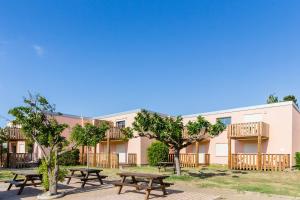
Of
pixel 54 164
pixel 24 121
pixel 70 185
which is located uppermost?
pixel 24 121

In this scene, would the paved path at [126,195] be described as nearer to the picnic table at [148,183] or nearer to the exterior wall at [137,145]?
the picnic table at [148,183]

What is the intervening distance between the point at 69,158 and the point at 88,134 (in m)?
16.1

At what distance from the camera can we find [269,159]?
22.3 m

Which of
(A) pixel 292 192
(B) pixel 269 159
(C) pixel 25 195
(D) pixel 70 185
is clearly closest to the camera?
(C) pixel 25 195

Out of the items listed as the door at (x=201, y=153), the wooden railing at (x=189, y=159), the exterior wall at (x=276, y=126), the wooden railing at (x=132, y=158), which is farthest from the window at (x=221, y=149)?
the wooden railing at (x=132, y=158)

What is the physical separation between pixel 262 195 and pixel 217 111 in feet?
58.5

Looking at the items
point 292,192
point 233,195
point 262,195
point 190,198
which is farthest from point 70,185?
point 292,192

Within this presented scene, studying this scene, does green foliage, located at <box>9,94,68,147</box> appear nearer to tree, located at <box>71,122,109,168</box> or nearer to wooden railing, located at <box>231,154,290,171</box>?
tree, located at <box>71,122,109,168</box>

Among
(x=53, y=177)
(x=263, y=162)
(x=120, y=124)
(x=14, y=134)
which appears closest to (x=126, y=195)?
(x=53, y=177)

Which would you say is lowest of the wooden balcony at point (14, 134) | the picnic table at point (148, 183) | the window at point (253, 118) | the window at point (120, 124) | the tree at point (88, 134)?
the picnic table at point (148, 183)

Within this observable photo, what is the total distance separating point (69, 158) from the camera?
27.4 m

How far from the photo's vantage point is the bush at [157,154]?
85.9 ft

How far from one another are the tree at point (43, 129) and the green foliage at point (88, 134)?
53cm

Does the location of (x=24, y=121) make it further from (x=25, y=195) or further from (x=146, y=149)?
(x=146, y=149)
